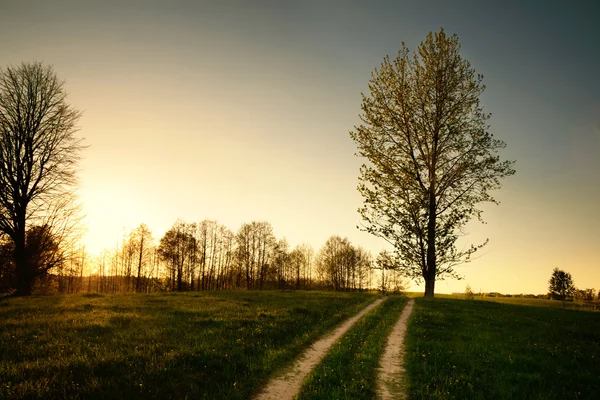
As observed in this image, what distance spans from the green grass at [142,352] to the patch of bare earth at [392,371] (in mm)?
3172

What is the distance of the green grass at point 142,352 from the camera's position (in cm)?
702

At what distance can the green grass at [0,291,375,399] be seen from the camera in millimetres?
7016

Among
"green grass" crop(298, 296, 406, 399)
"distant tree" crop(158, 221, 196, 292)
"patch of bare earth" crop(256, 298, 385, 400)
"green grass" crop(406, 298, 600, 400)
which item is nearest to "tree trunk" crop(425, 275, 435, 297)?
"green grass" crop(406, 298, 600, 400)

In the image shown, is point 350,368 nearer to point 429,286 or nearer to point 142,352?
point 142,352

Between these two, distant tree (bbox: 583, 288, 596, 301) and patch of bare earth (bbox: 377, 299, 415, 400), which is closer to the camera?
patch of bare earth (bbox: 377, 299, 415, 400)

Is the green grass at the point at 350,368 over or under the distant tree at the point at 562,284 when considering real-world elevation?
over

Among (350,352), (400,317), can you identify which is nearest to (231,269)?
(400,317)

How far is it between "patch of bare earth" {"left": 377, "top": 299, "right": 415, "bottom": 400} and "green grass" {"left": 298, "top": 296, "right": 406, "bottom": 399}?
0.67ft

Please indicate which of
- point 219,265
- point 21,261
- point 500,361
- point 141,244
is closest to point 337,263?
point 219,265

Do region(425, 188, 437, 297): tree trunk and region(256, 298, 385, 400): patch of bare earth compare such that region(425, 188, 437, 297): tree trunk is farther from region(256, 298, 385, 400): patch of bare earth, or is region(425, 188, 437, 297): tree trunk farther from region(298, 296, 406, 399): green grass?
region(256, 298, 385, 400): patch of bare earth

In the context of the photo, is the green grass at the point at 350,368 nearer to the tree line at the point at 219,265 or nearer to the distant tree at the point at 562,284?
the tree line at the point at 219,265

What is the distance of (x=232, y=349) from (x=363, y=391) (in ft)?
16.0

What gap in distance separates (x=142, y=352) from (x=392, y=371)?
7.92 m

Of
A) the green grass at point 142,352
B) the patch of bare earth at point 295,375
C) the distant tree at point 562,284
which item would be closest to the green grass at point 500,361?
the patch of bare earth at point 295,375
